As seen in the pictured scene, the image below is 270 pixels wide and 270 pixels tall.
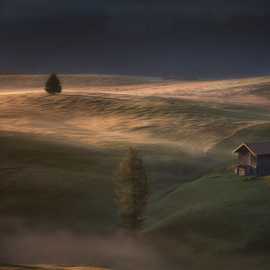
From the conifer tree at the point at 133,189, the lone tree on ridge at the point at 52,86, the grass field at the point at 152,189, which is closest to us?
the grass field at the point at 152,189

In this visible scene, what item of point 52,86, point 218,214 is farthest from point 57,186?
point 52,86

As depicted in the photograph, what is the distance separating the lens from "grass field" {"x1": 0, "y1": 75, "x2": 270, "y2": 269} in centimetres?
6044

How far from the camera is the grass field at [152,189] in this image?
60.4 metres

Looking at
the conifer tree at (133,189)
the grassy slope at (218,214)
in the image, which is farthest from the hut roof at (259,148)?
the conifer tree at (133,189)

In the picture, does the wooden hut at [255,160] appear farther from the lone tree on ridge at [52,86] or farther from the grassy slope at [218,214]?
the lone tree on ridge at [52,86]

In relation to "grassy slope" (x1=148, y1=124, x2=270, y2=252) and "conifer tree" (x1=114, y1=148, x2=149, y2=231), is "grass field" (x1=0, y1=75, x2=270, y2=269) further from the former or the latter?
"conifer tree" (x1=114, y1=148, x2=149, y2=231)

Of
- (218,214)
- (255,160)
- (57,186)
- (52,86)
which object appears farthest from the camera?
(52,86)

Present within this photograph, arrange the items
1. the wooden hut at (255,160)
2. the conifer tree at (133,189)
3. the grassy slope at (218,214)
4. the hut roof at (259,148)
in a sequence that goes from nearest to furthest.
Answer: the grassy slope at (218,214)
the conifer tree at (133,189)
the wooden hut at (255,160)
the hut roof at (259,148)

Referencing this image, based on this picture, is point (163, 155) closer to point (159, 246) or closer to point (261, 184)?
point (261, 184)

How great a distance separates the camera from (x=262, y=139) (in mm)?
106000

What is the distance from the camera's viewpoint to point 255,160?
75062 millimetres

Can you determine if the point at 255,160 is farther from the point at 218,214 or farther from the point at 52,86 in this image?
the point at 52,86

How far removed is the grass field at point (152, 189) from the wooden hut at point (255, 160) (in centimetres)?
230

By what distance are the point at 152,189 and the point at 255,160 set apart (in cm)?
1384
